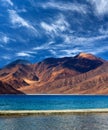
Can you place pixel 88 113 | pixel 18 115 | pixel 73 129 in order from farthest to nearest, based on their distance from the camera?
pixel 88 113 < pixel 18 115 < pixel 73 129

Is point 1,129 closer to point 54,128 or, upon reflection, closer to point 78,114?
point 54,128

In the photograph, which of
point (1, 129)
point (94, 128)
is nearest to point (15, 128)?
point (1, 129)

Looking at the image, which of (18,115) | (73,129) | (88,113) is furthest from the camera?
(88,113)

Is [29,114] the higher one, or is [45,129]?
[29,114]

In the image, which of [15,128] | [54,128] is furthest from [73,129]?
[15,128]

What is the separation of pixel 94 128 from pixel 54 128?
4490 mm

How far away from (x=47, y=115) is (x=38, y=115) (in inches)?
62.3

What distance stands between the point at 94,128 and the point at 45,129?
559 centimetres

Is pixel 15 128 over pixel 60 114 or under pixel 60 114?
under

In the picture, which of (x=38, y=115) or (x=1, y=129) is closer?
(x=1, y=129)

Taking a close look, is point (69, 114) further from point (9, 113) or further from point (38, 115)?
point (9, 113)

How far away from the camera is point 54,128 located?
38812mm

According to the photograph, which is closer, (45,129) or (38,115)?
(45,129)

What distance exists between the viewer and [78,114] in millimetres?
58250
